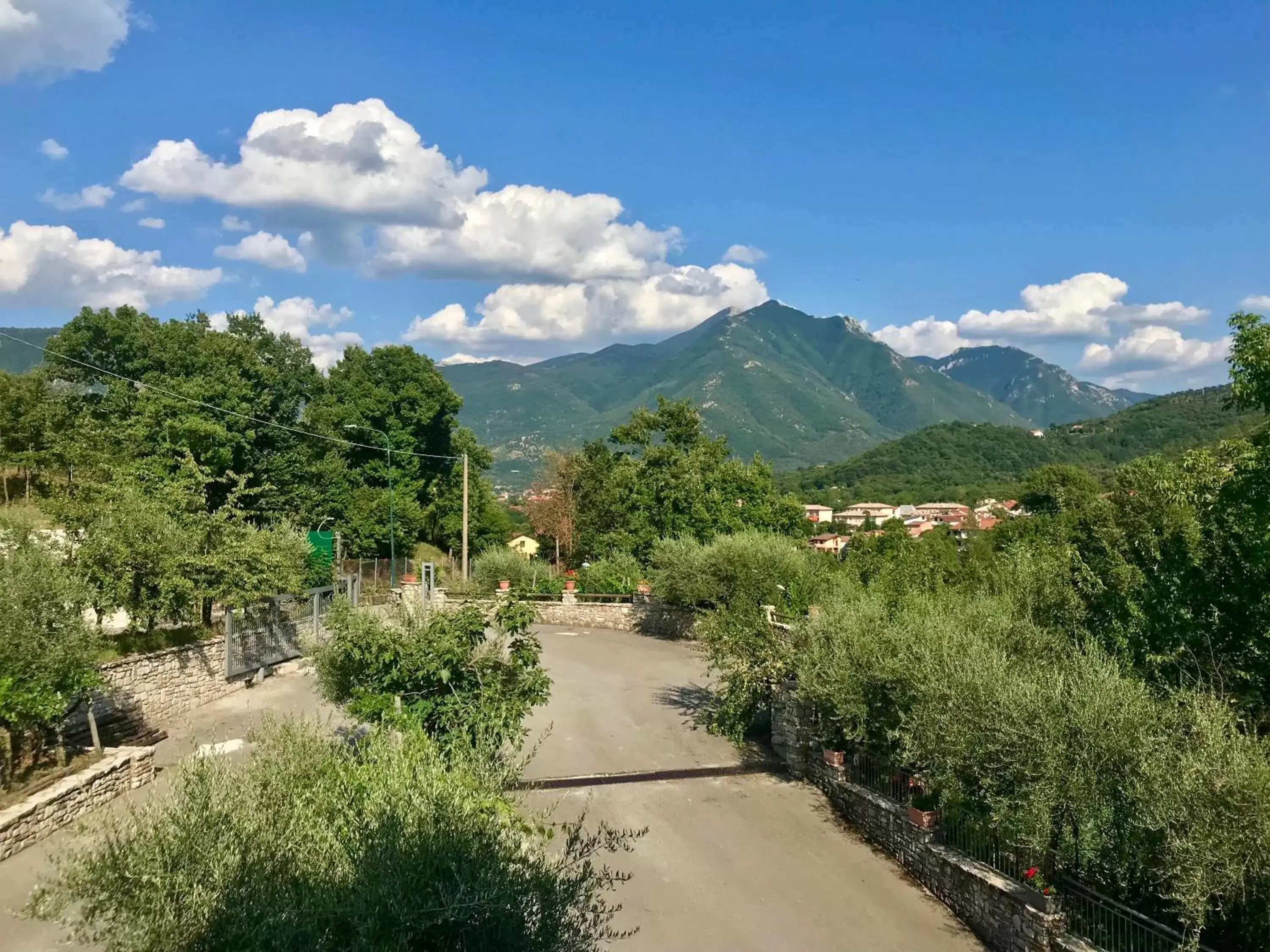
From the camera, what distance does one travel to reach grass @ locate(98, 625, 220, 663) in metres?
16.7

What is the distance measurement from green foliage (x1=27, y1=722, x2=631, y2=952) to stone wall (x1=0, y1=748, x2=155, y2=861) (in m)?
4.46

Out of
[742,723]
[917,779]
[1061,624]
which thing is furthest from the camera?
[742,723]

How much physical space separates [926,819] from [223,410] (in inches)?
1323

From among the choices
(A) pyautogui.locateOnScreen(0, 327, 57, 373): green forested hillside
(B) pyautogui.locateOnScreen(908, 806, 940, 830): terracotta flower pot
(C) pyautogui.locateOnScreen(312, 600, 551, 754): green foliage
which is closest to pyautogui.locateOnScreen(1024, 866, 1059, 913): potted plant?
(B) pyautogui.locateOnScreen(908, 806, 940, 830): terracotta flower pot

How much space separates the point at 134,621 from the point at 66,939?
14.7 meters

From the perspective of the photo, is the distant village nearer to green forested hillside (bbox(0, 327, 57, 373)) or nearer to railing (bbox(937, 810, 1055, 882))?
railing (bbox(937, 810, 1055, 882))

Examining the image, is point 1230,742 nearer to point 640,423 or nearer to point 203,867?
point 203,867

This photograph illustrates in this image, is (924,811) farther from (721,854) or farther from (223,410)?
(223,410)

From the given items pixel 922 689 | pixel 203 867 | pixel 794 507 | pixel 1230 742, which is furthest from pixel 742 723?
pixel 794 507

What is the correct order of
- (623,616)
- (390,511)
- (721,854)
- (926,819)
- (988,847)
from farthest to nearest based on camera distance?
1. (390,511)
2. (623,616)
3. (721,854)
4. (926,819)
5. (988,847)

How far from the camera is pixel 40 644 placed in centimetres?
1215

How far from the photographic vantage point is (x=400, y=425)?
4806cm

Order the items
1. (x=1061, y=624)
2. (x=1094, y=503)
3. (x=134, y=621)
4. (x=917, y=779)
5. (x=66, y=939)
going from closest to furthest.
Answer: (x=66, y=939), (x=917, y=779), (x=1061, y=624), (x=134, y=621), (x=1094, y=503)

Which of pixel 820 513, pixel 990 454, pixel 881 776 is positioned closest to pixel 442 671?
pixel 881 776
